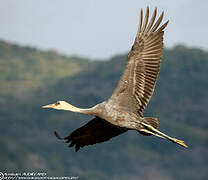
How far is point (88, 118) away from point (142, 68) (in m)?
99.0

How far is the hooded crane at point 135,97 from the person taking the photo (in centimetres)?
1761

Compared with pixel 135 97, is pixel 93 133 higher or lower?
lower

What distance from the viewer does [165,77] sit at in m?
148

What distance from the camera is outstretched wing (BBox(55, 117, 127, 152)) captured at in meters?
18.5

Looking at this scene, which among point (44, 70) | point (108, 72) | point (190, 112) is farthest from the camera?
point (44, 70)

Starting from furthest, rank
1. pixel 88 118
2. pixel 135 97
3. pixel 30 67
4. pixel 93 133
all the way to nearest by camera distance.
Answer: pixel 30 67
pixel 88 118
pixel 93 133
pixel 135 97

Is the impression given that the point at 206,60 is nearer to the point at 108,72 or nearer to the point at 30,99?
the point at 108,72

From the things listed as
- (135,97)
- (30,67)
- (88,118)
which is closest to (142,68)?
(135,97)

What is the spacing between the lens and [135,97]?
1794cm

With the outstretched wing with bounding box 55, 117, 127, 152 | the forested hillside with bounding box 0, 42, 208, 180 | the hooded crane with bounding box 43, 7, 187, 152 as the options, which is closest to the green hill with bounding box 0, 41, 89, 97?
the forested hillside with bounding box 0, 42, 208, 180

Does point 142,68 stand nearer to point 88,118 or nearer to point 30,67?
point 88,118

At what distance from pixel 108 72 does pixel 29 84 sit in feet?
56.6

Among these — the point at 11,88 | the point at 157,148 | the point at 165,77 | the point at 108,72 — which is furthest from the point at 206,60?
the point at 11,88

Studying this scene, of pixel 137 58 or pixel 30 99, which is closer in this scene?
pixel 137 58
